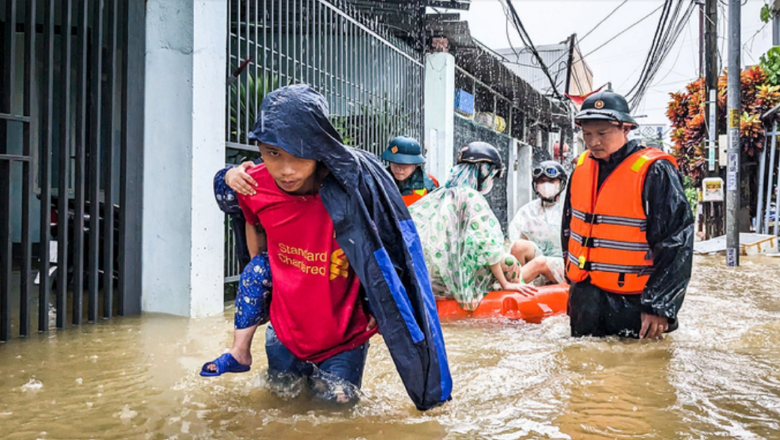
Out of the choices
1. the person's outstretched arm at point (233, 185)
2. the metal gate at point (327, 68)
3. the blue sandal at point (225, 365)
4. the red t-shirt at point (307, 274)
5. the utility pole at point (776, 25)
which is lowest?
the blue sandal at point (225, 365)

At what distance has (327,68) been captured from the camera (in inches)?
290

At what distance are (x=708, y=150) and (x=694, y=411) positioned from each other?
11.3 metres

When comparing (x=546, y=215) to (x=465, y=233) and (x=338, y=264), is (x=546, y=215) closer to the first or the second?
(x=465, y=233)

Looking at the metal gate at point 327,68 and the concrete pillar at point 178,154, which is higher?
the metal gate at point 327,68

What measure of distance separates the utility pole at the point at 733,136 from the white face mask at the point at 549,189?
211 inches

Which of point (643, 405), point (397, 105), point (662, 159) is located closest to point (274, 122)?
point (643, 405)

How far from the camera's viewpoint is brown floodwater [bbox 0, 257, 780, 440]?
253 centimetres

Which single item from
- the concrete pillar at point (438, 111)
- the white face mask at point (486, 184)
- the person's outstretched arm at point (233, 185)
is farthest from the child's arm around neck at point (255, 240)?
the concrete pillar at point (438, 111)

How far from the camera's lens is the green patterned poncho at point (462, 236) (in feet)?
16.5

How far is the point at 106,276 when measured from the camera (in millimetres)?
4590

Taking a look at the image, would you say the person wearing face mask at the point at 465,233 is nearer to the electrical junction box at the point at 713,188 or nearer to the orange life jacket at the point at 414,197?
the orange life jacket at the point at 414,197

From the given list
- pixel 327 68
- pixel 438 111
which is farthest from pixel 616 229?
pixel 438 111

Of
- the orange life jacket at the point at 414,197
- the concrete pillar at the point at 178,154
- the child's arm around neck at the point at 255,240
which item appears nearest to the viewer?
the child's arm around neck at the point at 255,240

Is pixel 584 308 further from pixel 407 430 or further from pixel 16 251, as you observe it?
pixel 16 251
